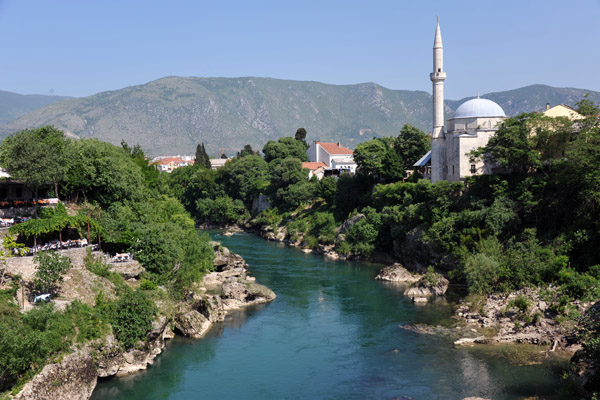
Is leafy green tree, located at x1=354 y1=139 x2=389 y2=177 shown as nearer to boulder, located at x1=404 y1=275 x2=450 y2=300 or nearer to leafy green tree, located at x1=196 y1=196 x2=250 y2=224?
leafy green tree, located at x1=196 y1=196 x2=250 y2=224

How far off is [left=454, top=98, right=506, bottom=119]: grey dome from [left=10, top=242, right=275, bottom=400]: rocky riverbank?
2462 centimetres

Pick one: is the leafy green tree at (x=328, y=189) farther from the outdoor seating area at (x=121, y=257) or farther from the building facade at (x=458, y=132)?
the outdoor seating area at (x=121, y=257)

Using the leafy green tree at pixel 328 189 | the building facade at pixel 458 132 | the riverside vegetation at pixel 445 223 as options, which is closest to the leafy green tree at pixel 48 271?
the riverside vegetation at pixel 445 223

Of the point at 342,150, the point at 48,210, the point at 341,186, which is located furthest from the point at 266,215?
the point at 48,210

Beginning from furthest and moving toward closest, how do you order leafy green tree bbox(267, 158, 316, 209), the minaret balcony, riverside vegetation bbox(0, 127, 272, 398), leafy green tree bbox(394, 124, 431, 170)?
leafy green tree bbox(267, 158, 316, 209) → leafy green tree bbox(394, 124, 431, 170) → the minaret balcony → riverside vegetation bbox(0, 127, 272, 398)

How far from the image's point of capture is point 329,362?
29141 millimetres

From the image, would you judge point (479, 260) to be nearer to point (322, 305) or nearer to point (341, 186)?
point (322, 305)

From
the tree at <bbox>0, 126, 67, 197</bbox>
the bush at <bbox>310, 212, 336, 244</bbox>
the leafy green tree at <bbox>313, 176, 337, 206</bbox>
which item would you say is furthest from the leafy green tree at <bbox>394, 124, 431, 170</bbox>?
the tree at <bbox>0, 126, 67, 197</bbox>

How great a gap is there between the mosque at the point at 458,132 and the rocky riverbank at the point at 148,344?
2068cm

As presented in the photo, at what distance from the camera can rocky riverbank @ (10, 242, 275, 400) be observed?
22703mm

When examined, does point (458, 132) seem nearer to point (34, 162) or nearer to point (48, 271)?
point (34, 162)

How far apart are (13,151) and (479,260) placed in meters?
30.8

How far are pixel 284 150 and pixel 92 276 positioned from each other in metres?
63.4

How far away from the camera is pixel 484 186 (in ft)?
150
